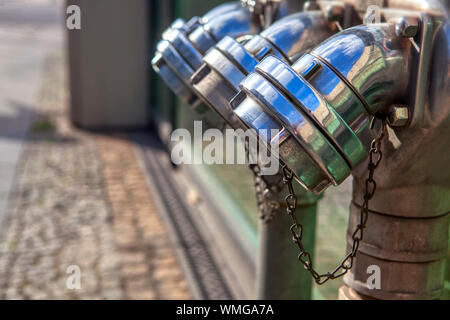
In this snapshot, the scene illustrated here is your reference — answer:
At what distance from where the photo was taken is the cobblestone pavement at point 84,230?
417cm

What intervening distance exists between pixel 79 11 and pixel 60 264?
4.57 m

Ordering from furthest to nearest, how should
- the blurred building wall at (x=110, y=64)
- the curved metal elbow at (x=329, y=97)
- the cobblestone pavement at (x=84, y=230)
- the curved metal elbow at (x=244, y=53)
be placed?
the blurred building wall at (x=110, y=64)
the cobblestone pavement at (x=84, y=230)
the curved metal elbow at (x=244, y=53)
the curved metal elbow at (x=329, y=97)

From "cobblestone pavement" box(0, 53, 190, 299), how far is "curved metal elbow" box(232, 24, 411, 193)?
2.79 metres

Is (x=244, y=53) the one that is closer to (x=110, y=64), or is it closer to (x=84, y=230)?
(x=84, y=230)

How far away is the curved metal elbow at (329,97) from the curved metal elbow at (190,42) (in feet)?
2.29

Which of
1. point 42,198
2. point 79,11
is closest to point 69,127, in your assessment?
point 79,11

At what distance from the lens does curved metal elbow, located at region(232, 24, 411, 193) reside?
1456mm

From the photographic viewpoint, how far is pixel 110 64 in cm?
843

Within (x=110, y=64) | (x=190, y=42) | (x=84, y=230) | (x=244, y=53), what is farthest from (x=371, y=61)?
(x=110, y=64)

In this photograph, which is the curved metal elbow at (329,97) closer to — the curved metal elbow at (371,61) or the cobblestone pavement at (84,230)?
the curved metal elbow at (371,61)

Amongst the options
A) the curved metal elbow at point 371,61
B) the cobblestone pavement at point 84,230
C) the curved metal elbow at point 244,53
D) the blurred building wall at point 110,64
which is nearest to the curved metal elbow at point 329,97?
the curved metal elbow at point 371,61

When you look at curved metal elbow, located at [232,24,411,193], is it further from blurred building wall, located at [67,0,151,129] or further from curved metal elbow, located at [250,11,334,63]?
blurred building wall, located at [67,0,151,129]

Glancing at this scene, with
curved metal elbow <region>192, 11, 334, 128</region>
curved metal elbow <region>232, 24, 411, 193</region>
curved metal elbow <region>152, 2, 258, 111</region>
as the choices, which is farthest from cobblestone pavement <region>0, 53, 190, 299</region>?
curved metal elbow <region>232, 24, 411, 193</region>
